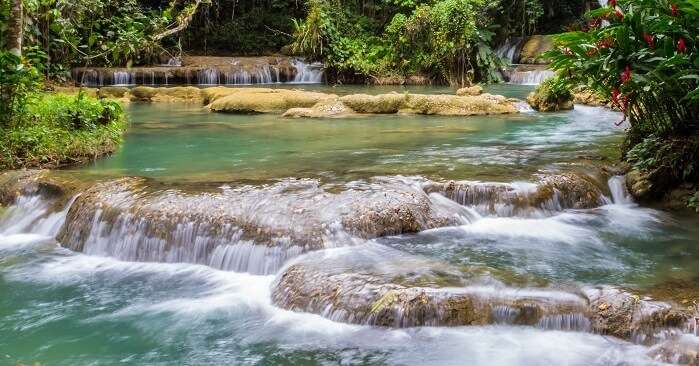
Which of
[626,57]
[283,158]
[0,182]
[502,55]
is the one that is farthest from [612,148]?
[502,55]

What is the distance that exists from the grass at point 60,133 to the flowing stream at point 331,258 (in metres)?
0.46

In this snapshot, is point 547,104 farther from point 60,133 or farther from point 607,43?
point 60,133

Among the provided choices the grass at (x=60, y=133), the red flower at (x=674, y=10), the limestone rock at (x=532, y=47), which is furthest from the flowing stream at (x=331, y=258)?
the limestone rock at (x=532, y=47)

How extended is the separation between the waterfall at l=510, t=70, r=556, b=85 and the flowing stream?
13.2 meters

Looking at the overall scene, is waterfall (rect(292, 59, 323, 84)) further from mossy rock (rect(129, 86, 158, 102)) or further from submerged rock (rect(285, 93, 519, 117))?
submerged rock (rect(285, 93, 519, 117))

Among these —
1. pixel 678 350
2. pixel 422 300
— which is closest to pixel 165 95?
pixel 422 300

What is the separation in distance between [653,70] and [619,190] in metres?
2.12

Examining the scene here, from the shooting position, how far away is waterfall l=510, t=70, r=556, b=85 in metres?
21.9

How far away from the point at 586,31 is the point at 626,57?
38.6 inches

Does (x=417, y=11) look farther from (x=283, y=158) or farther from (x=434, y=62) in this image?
(x=283, y=158)

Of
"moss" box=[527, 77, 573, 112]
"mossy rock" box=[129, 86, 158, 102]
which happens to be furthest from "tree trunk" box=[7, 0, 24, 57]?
"moss" box=[527, 77, 573, 112]

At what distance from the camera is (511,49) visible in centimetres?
2659

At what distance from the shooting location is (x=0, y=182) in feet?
24.9

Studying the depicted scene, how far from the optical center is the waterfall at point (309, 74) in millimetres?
24373
